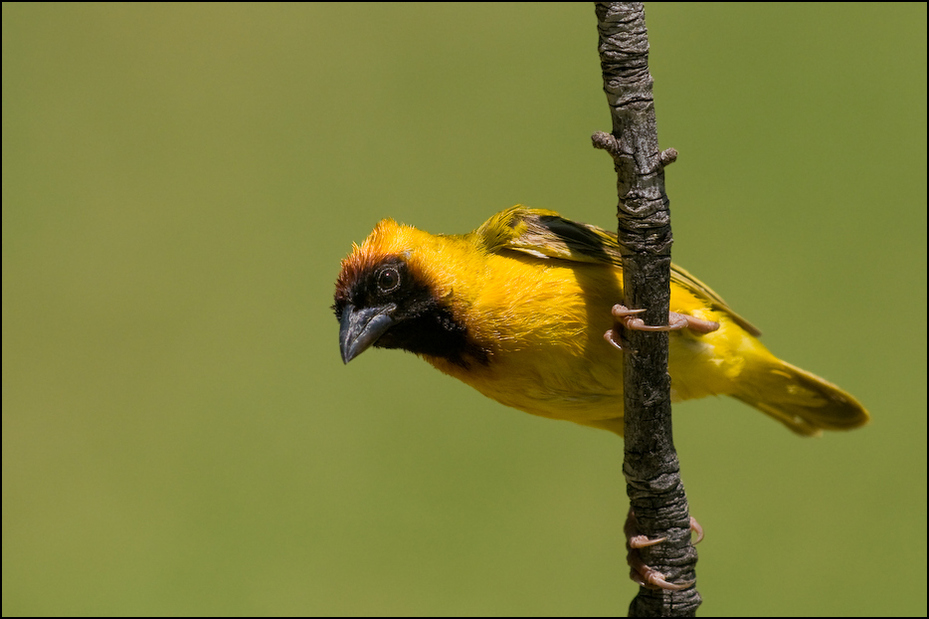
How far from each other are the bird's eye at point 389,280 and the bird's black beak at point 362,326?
0.19ft

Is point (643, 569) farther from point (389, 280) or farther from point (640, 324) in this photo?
point (389, 280)

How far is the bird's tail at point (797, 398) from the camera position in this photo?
3.73 m

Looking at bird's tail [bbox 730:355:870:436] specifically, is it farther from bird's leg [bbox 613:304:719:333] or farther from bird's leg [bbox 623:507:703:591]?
bird's leg [bbox 613:304:719:333]

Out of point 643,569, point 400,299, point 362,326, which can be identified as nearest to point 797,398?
point 643,569

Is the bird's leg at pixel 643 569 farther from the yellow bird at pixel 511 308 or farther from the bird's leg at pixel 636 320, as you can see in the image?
the bird's leg at pixel 636 320

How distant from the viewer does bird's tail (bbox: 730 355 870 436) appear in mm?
3727

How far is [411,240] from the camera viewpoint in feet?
10.0

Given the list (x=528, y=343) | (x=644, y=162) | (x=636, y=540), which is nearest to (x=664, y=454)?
(x=636, y=540)

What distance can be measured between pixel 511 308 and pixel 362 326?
0.50 metres

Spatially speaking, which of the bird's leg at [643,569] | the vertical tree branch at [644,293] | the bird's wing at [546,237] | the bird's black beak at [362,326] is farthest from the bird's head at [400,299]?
the bird's leg at [643,569]

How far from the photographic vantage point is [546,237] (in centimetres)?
307

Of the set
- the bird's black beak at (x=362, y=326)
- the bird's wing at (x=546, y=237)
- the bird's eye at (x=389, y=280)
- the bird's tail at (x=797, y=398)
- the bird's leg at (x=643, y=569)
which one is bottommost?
the bird's leg at (x=643, y=569)

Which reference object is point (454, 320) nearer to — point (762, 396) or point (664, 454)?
point (664, 454)

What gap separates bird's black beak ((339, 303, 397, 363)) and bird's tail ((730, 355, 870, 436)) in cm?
160
